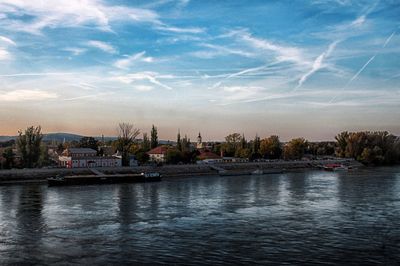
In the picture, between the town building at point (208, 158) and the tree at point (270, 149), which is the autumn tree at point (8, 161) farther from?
the tree at point (270, 149)

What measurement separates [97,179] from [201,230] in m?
37.3

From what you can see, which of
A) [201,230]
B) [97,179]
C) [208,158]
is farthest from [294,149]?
[201,230]

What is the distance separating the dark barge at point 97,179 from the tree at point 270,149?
A: 188ft

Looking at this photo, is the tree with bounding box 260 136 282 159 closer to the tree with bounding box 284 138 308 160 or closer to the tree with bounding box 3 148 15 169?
the tree with bounding box 284 138 308 160

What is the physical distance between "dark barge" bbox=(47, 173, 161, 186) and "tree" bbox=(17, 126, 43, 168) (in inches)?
602

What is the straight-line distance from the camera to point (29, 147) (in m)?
72.4

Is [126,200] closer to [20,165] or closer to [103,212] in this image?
[103,212]

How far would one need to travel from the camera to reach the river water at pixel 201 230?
19.5 metres

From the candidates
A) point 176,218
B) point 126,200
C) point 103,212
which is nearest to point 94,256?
point 176,218

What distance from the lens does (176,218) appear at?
2888 centimetres

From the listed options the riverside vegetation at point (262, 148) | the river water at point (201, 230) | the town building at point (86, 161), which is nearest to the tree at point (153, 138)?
the riverside vegetation at point (262, 148)

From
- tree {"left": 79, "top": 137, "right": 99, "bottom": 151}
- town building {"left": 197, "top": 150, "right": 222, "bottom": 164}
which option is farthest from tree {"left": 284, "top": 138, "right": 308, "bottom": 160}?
tree {"left": 79, "top": 137, "right": 99, "bottom": 151}

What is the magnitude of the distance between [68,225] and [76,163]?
5197cm

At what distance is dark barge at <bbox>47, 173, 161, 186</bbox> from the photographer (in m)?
55.8
